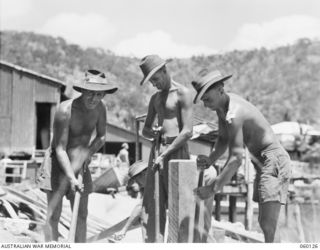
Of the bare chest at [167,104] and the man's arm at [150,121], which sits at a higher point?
the bare chest at [167,104]

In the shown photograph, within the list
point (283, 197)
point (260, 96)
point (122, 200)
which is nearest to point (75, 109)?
point (283, 197)

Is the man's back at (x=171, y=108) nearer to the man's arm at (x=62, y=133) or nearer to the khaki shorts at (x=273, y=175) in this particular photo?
the man's arm at (x=62, y=133)

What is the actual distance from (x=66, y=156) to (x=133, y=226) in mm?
1315

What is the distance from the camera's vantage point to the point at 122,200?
658 inches

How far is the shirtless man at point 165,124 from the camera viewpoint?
19.6 feet

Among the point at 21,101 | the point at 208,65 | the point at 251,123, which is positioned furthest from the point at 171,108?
the point at 208,65

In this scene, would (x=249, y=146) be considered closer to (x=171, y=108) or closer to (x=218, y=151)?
(x=218, y=151)

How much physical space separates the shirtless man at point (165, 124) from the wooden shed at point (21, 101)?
76.7 feet

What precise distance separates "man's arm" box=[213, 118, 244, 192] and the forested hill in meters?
40.6

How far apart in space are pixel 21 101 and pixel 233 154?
1017 inches

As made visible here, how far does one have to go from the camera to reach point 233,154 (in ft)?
16.0

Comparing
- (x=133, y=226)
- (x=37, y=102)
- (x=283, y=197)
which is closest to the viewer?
(x=283, y=197)

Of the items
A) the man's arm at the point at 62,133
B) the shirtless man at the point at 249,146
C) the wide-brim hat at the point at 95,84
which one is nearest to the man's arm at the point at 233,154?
the shirtless man at the point at 249,146

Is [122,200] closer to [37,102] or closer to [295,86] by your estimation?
[37,102]
